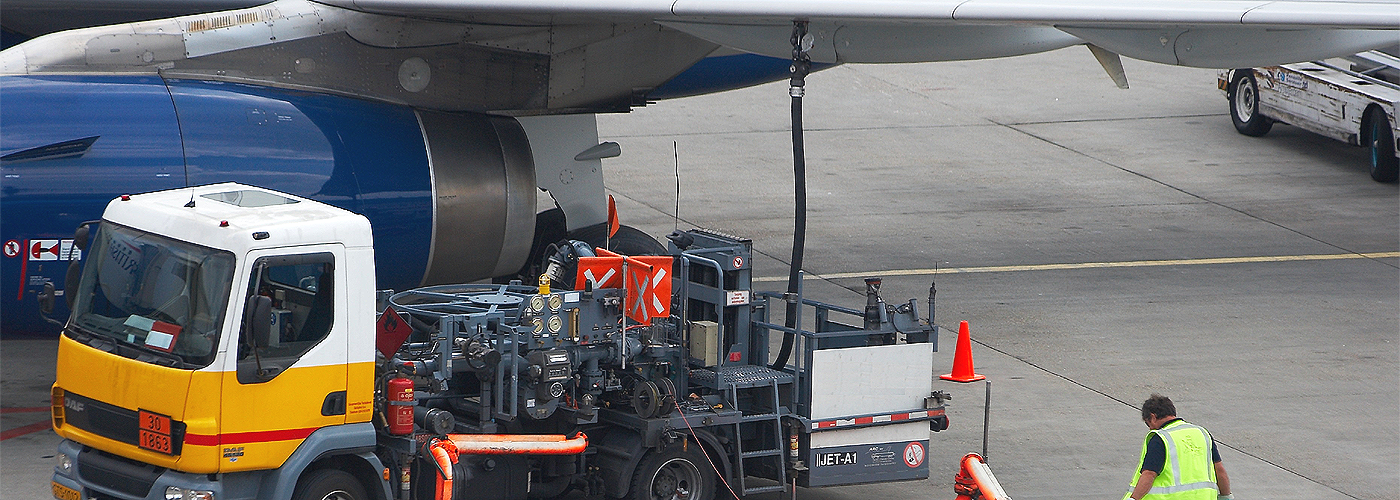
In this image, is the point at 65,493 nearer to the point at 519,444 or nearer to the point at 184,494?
the point at 184,494

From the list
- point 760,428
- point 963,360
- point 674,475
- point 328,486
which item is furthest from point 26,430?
point 963,360

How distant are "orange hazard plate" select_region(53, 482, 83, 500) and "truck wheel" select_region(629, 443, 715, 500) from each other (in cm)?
345

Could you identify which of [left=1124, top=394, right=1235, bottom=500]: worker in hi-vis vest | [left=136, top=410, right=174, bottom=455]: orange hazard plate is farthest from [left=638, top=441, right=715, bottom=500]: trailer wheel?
[left=136, top=410, right=174, bottom=455]: orange hazard plate

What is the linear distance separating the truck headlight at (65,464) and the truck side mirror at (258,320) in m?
1.56

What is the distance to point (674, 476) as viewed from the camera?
1086 centimetres

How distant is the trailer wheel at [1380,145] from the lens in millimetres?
24000

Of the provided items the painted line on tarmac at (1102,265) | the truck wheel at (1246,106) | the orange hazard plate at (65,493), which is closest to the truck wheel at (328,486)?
the orange hazard plate at (65,493)

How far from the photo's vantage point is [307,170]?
13.1 m

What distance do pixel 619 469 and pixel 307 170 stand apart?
4.23 meters

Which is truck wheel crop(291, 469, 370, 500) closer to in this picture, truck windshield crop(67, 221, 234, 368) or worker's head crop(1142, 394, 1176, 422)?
truck windshield crop(67, 221, 234, 368)

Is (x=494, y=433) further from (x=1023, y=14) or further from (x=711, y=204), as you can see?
(x=711, y=204)

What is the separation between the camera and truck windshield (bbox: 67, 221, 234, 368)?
901 cm

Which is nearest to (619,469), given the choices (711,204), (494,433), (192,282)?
(494,433)

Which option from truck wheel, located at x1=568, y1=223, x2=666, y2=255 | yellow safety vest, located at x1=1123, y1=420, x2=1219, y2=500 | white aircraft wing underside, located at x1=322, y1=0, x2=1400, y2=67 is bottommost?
yellow safety vest, located at x1=1123, y1=420, x2=1219, y2=500
